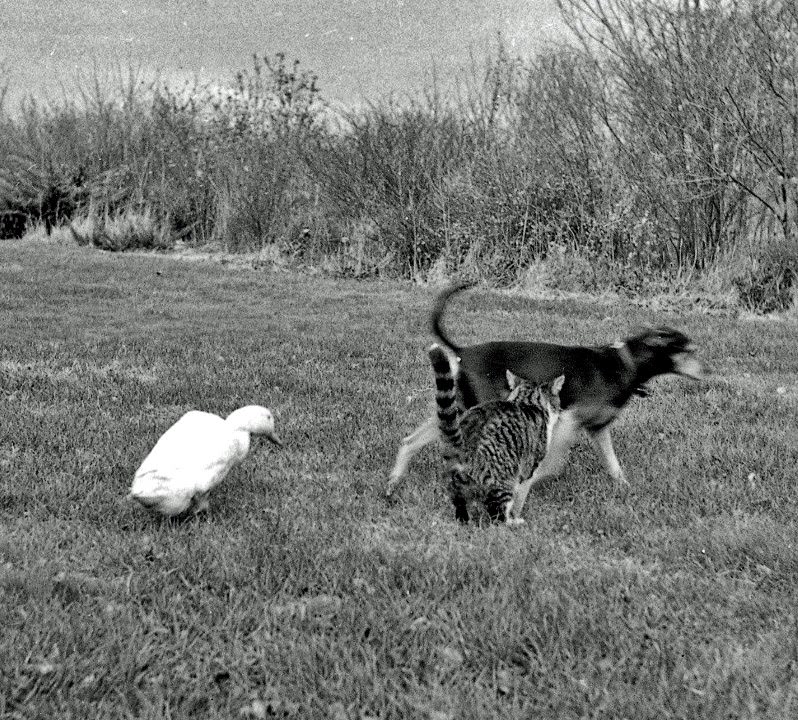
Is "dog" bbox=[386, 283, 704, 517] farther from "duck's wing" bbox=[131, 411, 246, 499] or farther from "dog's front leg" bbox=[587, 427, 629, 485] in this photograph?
"duck's wing" bbox=[131, 411, 246, 499]

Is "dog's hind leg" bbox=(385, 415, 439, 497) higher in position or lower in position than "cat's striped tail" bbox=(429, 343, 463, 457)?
lower

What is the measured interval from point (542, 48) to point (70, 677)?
13.6 m

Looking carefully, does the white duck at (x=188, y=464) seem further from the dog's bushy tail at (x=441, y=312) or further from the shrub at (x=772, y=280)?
the shrub at (x=772, y=280)

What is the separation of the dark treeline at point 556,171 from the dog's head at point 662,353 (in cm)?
747

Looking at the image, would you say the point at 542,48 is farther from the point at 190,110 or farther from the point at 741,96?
the point at 190,110

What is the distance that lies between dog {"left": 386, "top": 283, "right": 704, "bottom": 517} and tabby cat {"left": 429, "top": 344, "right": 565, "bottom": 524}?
10.8 inches

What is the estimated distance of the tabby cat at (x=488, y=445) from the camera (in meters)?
4.00

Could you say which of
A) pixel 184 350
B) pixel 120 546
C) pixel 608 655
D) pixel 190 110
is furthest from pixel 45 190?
pixel 608 655

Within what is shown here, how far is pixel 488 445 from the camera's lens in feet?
14.2

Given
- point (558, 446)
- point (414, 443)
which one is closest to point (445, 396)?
point (414, 443)

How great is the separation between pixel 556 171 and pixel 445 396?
34.4ft

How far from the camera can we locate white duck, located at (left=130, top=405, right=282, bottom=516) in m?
3.84

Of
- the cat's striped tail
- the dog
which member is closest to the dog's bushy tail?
the dog

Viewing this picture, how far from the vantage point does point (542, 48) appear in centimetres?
1436
